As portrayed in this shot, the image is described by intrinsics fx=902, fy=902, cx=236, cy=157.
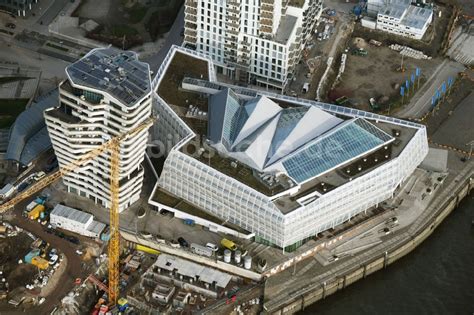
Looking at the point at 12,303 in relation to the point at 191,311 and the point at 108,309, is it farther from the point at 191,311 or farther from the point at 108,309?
the point at 191,311

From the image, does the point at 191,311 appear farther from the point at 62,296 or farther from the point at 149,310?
the point at 62,296

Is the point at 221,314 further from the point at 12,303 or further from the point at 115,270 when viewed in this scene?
the point at 12,303

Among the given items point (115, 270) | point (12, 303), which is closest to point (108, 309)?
point (115, 270)

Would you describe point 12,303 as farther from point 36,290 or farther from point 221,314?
point 221,314

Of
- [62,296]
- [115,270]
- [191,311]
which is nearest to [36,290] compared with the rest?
[62,296]

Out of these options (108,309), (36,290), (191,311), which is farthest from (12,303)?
(191,311)

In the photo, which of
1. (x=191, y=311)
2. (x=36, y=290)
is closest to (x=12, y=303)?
(x=36, y=290)
